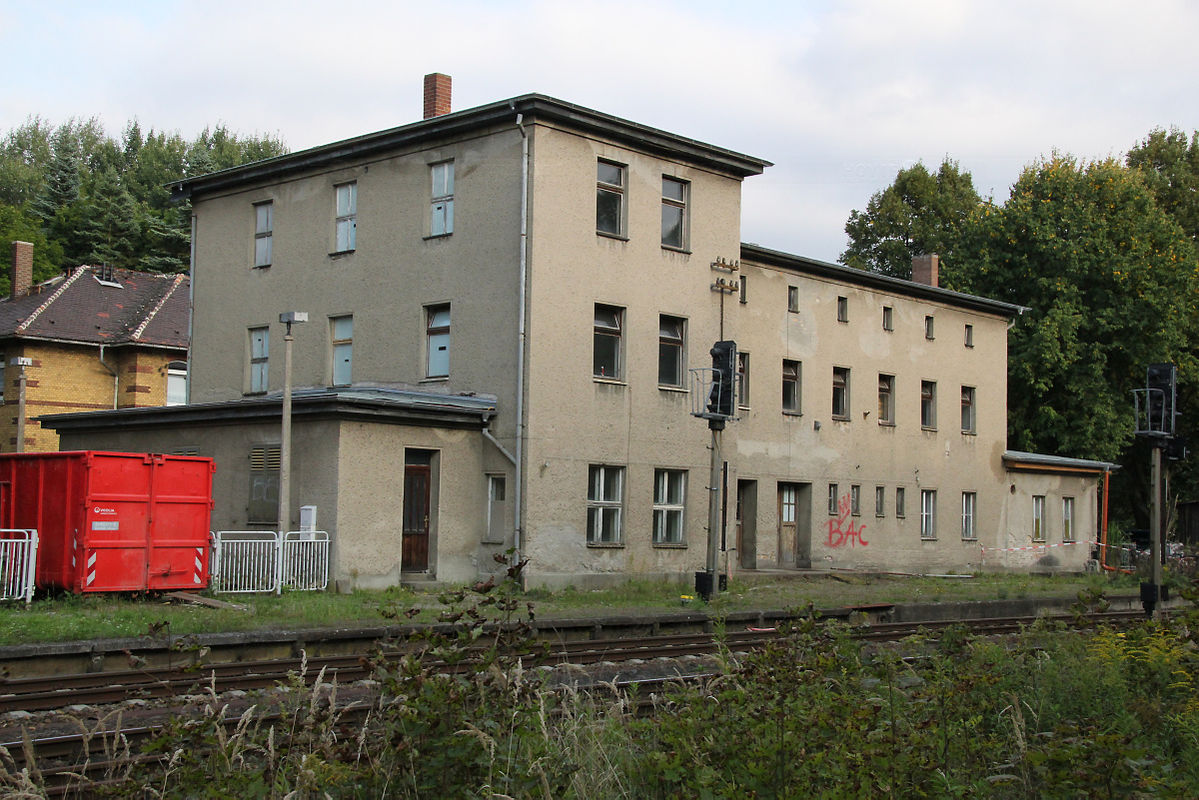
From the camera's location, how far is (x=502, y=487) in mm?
25609

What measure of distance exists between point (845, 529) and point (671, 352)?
8.47 m

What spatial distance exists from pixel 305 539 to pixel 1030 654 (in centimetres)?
1480

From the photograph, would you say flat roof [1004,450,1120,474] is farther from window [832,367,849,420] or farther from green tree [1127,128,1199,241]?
green tree [1127,128,1199,241]

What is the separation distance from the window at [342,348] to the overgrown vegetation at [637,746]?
21.7 meters

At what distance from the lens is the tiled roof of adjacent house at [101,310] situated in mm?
43312

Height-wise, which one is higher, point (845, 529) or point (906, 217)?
point (906, 217)

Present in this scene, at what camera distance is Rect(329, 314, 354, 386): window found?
2862 centimetres

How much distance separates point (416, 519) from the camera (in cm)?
2483

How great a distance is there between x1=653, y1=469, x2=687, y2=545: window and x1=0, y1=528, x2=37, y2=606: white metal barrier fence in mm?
13071

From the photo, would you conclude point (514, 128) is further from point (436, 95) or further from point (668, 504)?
point (668, 504)

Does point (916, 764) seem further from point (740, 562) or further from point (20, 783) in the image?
point (740, 562)

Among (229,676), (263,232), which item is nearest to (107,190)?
(263,232)

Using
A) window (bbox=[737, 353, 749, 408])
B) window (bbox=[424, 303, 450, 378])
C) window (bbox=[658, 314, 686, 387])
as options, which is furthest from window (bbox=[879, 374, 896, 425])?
window (bbox=[424, 303, 450, 378])

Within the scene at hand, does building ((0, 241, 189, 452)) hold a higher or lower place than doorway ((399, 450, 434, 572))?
higher
